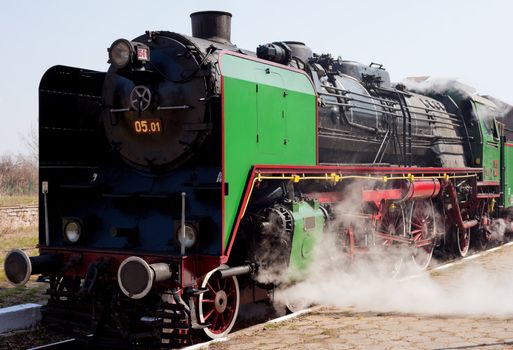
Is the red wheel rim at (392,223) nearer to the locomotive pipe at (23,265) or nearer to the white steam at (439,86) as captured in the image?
the white steam at (439,86)

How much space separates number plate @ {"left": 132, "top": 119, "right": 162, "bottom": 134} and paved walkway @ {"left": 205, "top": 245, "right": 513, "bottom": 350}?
7.38ft

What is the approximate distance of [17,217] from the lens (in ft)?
53.2

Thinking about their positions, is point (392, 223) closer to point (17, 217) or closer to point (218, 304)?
point (218, 304)

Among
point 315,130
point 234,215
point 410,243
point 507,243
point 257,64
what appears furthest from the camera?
point 507,243

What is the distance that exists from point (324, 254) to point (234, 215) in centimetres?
187

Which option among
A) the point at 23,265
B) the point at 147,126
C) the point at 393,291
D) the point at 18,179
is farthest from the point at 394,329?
the point at 18,179

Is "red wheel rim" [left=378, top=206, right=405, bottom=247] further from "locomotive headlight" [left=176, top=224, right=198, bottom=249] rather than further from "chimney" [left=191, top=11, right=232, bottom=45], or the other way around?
"locomotive headlight" [left=176, top=224, right=198, bottom=249]

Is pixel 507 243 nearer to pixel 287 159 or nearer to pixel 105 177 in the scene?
pixel 287 159

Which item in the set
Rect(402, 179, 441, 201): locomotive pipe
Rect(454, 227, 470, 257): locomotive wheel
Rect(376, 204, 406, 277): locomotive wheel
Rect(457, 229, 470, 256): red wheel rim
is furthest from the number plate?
Rect(457, 229, 470, 256): red wheel rim

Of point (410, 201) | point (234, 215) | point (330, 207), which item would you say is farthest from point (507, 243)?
point (234, 215)

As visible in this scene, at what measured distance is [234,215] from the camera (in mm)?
5668

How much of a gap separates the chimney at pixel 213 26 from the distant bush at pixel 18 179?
25.5m

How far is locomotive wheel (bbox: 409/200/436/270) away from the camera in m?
10.1

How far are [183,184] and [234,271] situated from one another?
105 centimetres
